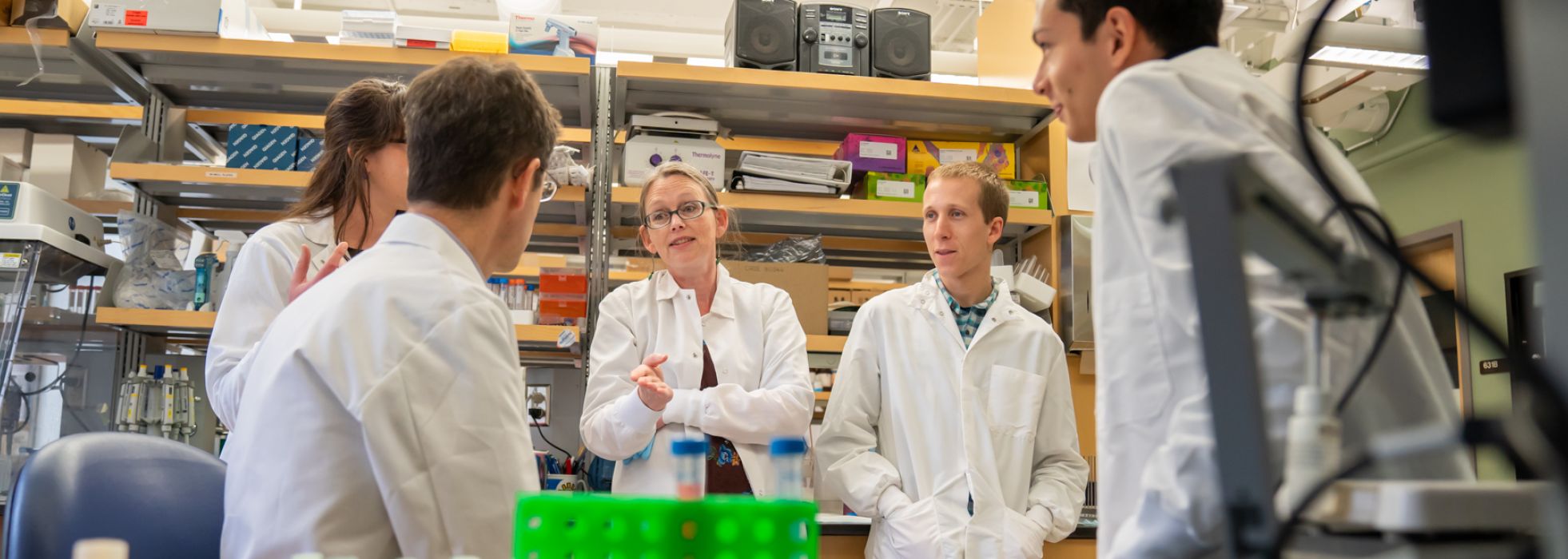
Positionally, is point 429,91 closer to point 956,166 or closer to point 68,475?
point 68,475

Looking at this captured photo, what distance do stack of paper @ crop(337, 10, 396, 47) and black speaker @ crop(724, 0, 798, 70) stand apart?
1.13 m

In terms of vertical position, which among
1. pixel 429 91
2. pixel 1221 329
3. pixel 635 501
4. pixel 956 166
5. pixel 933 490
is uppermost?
pixel 956 166

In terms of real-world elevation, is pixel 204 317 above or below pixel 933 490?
above

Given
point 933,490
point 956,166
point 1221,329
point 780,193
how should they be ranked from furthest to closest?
point 780,193, point 956,166, point 933,490, point 1221,329

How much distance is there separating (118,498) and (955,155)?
3109mm

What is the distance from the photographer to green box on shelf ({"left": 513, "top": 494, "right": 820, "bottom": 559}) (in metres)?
0.79

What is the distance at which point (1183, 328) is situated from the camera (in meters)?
0.97

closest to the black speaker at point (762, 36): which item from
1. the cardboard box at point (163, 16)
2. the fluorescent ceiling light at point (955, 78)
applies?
the cardboard box at point (163, 16)

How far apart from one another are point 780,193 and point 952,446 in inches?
56.2

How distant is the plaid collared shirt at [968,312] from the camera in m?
2.71

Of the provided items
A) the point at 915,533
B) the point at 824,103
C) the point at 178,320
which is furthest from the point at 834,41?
the point at 178,320

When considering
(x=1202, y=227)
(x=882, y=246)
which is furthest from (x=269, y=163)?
(x=1202, y=227)

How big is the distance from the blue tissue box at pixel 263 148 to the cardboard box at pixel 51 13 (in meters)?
0.61

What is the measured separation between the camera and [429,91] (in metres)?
1.43
